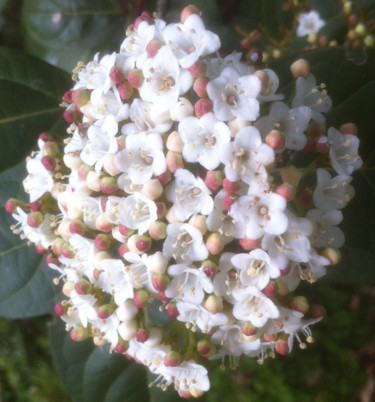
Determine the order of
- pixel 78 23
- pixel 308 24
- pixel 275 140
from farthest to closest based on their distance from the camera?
1. pixel 308 24
2. pixel 78 23
3. pixel 275 140

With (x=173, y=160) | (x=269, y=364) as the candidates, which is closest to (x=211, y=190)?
(x=173, y=160)

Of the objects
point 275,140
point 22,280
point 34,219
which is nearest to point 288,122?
point 275,140

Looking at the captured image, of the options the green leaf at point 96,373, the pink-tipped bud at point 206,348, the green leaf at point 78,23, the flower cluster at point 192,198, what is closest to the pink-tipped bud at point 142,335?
the flower cluster at point 192,198

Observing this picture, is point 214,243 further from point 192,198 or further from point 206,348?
point 206,348

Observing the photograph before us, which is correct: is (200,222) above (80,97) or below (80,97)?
below

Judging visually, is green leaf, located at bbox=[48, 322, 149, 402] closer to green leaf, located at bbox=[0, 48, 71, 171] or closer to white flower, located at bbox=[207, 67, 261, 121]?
green leaf, located at bbox=[0, 48, 71, 171]

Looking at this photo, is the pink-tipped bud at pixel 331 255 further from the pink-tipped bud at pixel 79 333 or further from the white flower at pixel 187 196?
the pink-tipped bud at pixel 79 333

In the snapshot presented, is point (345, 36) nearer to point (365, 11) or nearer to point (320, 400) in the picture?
point (365, 11)
